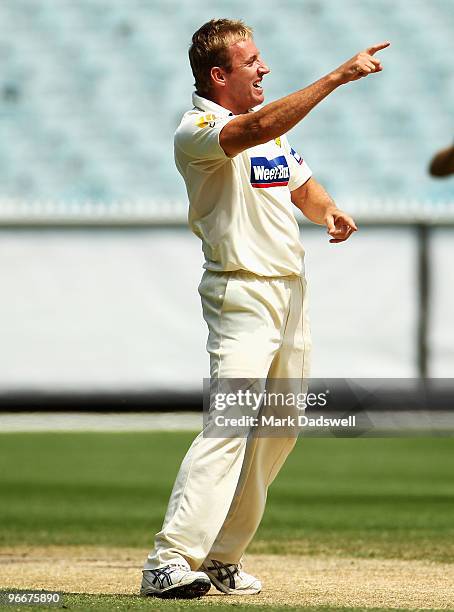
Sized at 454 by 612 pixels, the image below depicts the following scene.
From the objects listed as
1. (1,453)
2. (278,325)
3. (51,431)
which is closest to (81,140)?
(51,431)

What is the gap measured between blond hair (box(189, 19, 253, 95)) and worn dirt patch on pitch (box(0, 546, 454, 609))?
5.04ft

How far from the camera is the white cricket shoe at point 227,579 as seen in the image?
3.78 m

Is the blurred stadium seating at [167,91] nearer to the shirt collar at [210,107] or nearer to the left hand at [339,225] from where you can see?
the left hand at [339,225]

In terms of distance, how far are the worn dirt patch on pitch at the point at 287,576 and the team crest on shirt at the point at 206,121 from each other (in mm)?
1353

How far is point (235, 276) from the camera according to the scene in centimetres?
365

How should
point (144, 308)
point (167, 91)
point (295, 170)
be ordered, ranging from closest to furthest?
point (295, 170) → point (144, 308) → point (167, 91)

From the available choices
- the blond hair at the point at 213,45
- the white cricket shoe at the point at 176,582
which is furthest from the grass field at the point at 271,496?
the blond hair at the point at 213,45

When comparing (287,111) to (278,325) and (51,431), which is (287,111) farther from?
(51,431)

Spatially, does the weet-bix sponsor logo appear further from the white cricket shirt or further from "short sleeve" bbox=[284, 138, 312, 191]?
"short sleeve" bbox=[284, 138, 312, 191]

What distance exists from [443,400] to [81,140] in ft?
16.2

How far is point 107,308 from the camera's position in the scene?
10617 mm

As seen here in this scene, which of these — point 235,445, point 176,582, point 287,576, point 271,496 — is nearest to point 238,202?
point 235,445

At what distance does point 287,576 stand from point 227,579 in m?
0.53

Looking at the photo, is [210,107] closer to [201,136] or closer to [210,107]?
[210,107]
